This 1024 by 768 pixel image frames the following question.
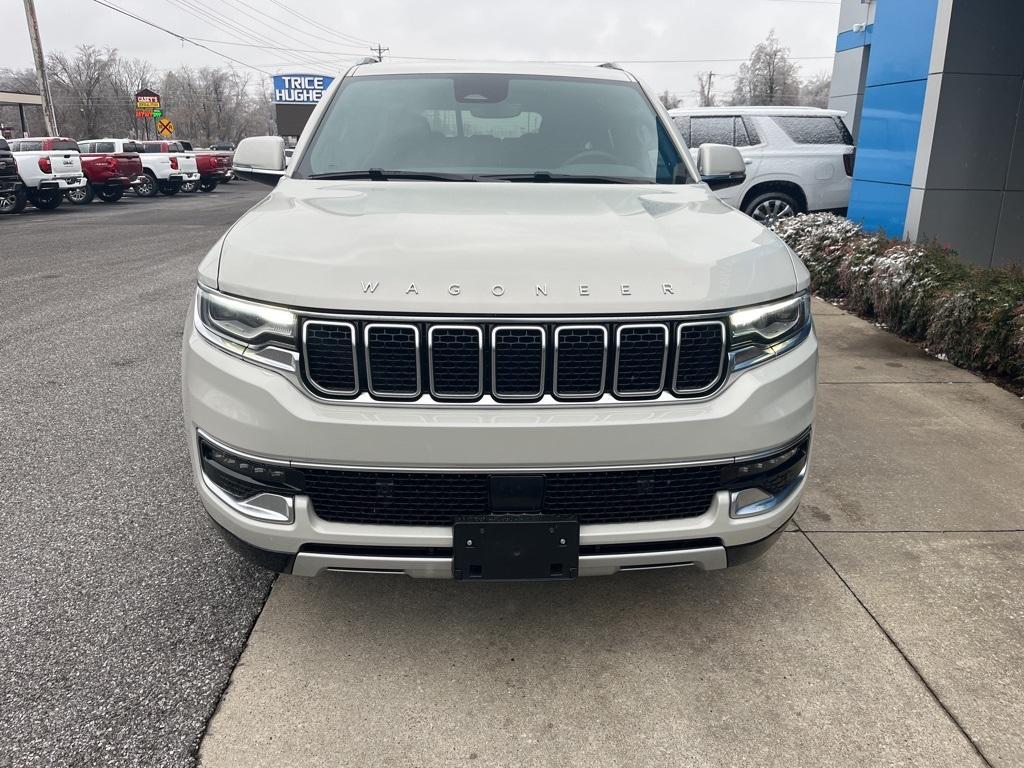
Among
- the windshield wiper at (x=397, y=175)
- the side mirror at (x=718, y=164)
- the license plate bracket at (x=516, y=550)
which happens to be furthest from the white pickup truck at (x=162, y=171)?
the license plate bracket at (x=516, y=550)

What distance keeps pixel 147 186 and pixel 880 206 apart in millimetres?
24630

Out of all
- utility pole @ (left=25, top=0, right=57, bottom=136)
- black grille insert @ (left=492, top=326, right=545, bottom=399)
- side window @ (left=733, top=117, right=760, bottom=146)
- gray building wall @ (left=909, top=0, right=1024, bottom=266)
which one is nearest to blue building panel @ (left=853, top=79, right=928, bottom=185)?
gray building wall @ (left=909, top=0, right=1024, bottom=266)

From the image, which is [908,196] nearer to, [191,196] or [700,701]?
[700,701]

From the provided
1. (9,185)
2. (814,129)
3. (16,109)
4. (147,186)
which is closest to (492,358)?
(814,129)

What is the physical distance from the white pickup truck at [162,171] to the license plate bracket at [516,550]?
27.2m

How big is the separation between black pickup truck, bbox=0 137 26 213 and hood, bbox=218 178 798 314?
19.0 meters

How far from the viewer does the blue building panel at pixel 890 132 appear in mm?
7859

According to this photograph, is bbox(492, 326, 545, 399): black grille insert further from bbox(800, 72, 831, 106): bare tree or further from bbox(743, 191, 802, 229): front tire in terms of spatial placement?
bbox(800, 72, 831, 106): bare tree

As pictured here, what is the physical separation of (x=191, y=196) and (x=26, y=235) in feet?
46.1

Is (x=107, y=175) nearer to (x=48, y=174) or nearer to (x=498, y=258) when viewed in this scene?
(x=48, y=174)

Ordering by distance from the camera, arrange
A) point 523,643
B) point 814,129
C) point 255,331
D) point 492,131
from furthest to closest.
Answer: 1. point 814,129
2. point 492,131
3. point 523,643
4. point 255,331

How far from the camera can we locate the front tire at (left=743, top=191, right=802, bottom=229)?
11023mm

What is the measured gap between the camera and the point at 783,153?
10.9m

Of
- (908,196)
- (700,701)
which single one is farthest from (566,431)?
(908,196)
